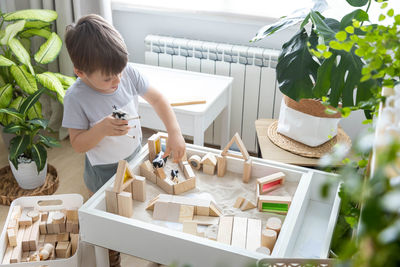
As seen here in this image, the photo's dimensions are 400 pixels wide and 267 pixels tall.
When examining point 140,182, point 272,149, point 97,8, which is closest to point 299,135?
point 272,149

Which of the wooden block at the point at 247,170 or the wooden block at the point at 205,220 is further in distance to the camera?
the wooden block at the point at 247,170

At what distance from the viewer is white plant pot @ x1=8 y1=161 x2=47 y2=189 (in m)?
A: 2.35

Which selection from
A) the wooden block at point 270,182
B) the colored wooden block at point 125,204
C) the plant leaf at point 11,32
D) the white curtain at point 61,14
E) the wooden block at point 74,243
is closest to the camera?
the colored wooden block at point 125,204

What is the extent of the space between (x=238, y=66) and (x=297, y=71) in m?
0.85

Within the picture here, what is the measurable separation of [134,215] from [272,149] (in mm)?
905

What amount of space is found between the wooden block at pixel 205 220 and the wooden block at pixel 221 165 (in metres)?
0.23

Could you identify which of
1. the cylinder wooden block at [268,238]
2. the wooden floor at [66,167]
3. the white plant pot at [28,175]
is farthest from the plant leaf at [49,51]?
the cylinder wooden block at [268,238]

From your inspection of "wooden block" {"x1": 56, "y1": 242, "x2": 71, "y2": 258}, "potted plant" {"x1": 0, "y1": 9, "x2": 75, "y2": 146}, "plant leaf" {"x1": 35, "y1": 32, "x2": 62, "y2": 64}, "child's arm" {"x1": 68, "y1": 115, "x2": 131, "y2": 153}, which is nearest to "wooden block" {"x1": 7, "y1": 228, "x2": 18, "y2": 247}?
"wooden block" {"x1": 56, "y1": 242, "x2": 71, "y2": 258}

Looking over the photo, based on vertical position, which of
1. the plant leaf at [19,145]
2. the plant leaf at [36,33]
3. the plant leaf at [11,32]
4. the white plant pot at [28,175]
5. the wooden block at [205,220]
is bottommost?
the white plant pot at [28,175]

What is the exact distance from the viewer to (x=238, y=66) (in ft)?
8.57

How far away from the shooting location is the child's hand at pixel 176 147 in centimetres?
160

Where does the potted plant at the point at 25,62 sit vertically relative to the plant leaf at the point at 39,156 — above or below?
above

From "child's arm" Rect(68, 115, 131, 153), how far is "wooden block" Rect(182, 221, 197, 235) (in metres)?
0.37

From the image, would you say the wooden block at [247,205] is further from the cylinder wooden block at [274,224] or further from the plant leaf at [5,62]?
the plant leaf at [5,62]
